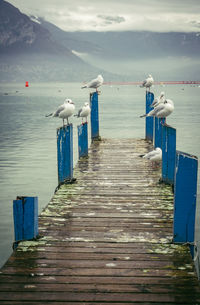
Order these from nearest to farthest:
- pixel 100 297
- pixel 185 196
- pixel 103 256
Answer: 1. pixel 100 297
2. pixel 103 256
3. pixel 185 196

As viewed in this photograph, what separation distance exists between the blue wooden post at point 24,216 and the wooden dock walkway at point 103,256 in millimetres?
137

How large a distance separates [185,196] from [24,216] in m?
1.94

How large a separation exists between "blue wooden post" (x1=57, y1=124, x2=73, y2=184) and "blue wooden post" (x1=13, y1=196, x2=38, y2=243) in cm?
285

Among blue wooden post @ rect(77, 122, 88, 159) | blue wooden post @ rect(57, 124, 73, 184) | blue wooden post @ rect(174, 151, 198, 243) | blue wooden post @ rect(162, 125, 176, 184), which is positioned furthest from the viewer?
blue wooden post @ rect(77, 122, 88, 159)

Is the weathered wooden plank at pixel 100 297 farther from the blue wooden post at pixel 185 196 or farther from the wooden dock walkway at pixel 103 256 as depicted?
the blue wooden post at pixel 185 196

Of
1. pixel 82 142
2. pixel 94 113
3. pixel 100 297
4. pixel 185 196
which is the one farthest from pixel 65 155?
pixel 94 113

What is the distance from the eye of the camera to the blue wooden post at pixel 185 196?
182 inches

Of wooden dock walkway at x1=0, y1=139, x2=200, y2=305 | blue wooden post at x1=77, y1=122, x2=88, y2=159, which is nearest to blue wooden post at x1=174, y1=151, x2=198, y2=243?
wooden dock walkway at x1=0, y1=139, x2=200, y2=305

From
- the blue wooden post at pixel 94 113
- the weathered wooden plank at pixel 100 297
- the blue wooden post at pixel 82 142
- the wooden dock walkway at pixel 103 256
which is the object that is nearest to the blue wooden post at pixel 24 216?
the wooden dock walkway at pixel 103 256

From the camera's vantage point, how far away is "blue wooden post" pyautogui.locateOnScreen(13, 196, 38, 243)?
4816 millimetres

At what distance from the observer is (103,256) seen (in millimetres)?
4465

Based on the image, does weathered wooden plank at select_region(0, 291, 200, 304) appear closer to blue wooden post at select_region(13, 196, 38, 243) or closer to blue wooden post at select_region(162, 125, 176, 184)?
blue wooden post at select_region(13, 196, 38, 243)

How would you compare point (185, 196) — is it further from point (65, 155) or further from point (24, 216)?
point (65, 155)

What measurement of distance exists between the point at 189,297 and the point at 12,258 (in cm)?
195
